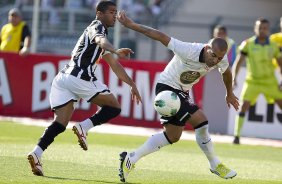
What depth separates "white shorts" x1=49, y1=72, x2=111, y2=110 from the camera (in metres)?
10.7

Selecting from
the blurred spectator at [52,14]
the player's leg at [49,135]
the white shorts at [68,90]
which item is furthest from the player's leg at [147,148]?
the blurred spectator at [52,14]

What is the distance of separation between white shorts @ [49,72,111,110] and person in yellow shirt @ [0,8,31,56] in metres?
9.56

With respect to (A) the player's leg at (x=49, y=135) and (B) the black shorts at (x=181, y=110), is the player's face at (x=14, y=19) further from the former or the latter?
(B) the black shorts at (x=181, y=110)

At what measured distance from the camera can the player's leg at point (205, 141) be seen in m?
10.4

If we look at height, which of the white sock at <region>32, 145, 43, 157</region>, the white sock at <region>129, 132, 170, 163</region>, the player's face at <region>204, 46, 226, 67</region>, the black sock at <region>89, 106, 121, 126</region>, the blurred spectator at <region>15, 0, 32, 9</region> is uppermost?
the player's face at <region>204, 46, 226, 67</region>

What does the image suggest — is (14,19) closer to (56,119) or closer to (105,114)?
(105,114)

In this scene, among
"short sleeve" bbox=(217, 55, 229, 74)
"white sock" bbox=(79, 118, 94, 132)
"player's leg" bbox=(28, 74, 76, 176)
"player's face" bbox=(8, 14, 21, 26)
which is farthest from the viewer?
"player's face" bbox=(8, 14, 21, 26)

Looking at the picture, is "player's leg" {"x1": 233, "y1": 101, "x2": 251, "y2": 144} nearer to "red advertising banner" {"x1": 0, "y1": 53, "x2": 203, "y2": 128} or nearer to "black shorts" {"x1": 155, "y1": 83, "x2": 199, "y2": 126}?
"red advertising banner" {"x1": 0, "y1": 53, "x2": 203, "y2": 128}

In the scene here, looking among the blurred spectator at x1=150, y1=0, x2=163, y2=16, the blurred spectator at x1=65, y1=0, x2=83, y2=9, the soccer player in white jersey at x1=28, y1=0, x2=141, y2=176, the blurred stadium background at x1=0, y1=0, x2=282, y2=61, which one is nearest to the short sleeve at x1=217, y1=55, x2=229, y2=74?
the soccer player in white jersey at x1=28, y1=0, x2=141, y2=176

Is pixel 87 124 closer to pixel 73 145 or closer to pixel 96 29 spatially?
pixel 96 29

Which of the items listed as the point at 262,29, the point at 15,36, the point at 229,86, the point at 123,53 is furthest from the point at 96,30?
the point at 15,36

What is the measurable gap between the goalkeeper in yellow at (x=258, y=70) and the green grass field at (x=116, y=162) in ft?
3.77

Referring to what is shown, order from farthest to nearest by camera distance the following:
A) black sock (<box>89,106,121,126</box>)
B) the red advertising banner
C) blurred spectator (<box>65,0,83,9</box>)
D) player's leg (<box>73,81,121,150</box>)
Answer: blurred spectator (<box>65,0,83,9</box>) → the red advertising banner → black sock (<box>89,106,121,126</box>) → player's leg (<box>73,81,121,150</box>)

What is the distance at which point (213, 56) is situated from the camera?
10039 millimetres
